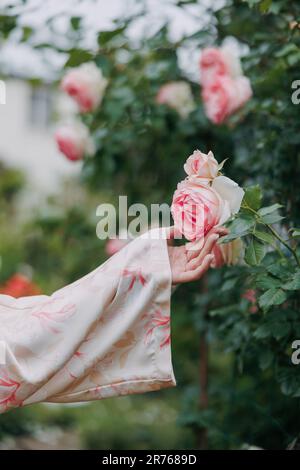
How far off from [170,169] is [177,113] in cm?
32

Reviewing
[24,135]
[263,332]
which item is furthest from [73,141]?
[24,135]

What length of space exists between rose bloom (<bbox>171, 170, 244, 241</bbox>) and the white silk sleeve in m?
0.08

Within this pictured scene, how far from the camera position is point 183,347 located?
3260 mm

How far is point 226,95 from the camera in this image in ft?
6.98

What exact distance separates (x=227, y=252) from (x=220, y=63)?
80 centimetres

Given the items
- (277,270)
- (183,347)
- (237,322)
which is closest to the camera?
(277,270)

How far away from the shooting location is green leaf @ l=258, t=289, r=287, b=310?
136 cm

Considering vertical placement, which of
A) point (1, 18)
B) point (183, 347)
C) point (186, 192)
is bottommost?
point (183, 347)

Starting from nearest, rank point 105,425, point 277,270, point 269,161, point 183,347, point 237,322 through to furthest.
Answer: point 277,270, point 237,322, point 269,161, point 183,347, point 105,425

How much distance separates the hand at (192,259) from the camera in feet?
4.27

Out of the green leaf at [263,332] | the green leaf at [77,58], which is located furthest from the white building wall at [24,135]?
the green leaf at [263,332]

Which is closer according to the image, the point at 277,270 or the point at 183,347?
the point at 277,270

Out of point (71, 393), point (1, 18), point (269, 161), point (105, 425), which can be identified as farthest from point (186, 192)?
point (105, 425)
